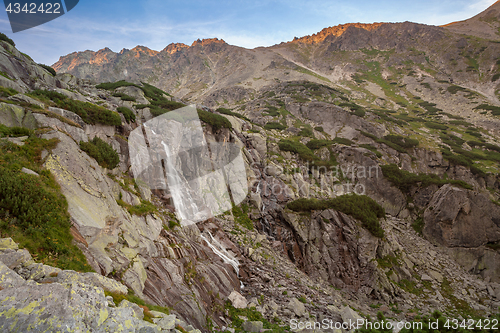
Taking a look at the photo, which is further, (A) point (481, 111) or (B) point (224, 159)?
(A) point (481, 111)

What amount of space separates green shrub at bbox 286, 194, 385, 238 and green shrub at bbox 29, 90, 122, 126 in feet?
83.5

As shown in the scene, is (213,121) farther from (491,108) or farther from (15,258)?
(491,108)

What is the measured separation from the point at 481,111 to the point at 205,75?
17150 cm

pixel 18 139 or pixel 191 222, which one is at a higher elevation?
pixel 18 139

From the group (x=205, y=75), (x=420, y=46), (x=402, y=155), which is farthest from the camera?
(x=205, y=75)

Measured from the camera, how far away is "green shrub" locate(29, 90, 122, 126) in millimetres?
21566

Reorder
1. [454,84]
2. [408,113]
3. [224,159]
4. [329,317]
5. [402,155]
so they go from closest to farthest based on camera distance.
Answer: [329,317], [224,159], [402,155], [408,113], [454,84]

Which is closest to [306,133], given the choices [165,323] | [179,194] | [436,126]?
[179,194]

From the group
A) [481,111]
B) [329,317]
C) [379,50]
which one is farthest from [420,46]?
[329,317]

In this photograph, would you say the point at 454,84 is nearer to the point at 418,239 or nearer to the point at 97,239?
the point at 418,239

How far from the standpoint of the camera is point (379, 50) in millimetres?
185125

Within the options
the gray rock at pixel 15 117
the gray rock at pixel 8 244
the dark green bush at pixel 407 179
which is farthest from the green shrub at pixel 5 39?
the dark green bush at pixel 407 179

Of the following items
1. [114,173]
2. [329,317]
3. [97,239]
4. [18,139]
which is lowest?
[329,317]

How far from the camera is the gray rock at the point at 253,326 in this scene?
13705mm
